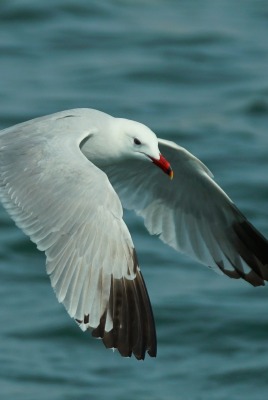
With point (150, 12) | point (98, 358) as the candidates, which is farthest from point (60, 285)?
point (150, 12)

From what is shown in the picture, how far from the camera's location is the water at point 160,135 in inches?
461

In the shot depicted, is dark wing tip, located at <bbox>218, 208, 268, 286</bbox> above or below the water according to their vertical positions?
above

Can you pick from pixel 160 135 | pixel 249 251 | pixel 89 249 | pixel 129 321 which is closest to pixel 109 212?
pixel 89 249

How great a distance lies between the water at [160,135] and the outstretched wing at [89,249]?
131 inches

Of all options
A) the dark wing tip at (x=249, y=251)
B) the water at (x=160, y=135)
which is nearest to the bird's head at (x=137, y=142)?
the dark wing tip at (x=249, y=251)

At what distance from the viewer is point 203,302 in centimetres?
1236

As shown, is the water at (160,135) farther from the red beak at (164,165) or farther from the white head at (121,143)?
the red beak at (164,165)

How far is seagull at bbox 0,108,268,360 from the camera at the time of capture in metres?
Result: 7.85

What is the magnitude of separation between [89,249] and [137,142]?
111 centimetres

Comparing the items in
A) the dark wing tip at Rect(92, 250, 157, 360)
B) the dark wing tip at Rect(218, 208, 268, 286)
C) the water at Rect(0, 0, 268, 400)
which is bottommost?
the water at Rect(0, 0, 268, 400)

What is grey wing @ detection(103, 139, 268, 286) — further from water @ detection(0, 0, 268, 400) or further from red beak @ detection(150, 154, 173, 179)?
water @ detection(0, 0, 268, 400)

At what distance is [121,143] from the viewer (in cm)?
885

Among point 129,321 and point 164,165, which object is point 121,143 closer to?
point 164,165

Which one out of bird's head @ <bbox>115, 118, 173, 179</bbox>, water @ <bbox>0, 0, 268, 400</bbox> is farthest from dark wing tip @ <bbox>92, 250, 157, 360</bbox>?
water @ <bbox>0, 0, 268, 400</bbox>
